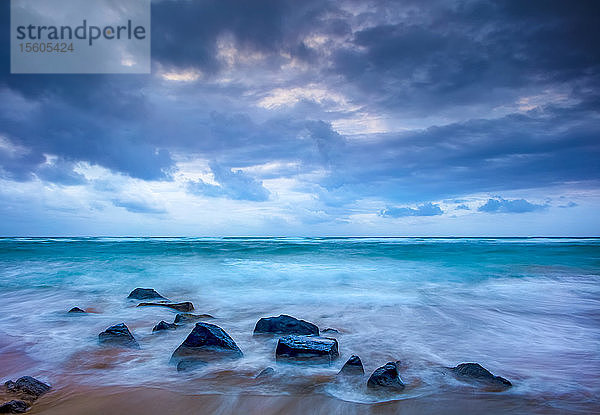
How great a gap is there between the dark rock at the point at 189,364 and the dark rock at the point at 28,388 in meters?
1.27

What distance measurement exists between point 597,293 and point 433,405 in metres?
10.3

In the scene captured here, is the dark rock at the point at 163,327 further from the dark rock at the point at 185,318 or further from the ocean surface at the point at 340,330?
the dark rock at the point at 185,318

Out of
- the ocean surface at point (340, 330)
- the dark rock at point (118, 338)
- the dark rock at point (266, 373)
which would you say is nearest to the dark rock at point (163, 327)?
the ocean surface at point (340, 330)

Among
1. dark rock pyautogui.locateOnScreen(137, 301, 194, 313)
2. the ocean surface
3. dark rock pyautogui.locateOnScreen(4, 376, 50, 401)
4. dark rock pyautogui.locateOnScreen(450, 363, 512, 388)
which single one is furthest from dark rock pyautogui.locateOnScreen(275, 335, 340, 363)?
dark rock pyautogui.locateOnScreen(137, 301, 194, 313)

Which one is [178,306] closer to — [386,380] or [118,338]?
[118,338]

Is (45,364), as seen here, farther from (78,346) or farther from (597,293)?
(597,293)

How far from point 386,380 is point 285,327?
2221 millimetres

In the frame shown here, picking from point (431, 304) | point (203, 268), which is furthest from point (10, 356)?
point (203, 268)

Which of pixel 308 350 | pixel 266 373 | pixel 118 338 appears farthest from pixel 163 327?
pixel 308 350

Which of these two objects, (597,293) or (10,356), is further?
(597,293)

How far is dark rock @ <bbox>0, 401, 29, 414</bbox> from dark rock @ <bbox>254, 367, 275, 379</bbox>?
2095 millimetres

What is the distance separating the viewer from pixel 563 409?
3.06 metres

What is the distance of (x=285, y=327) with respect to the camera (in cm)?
522

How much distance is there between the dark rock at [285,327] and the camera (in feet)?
16.9
